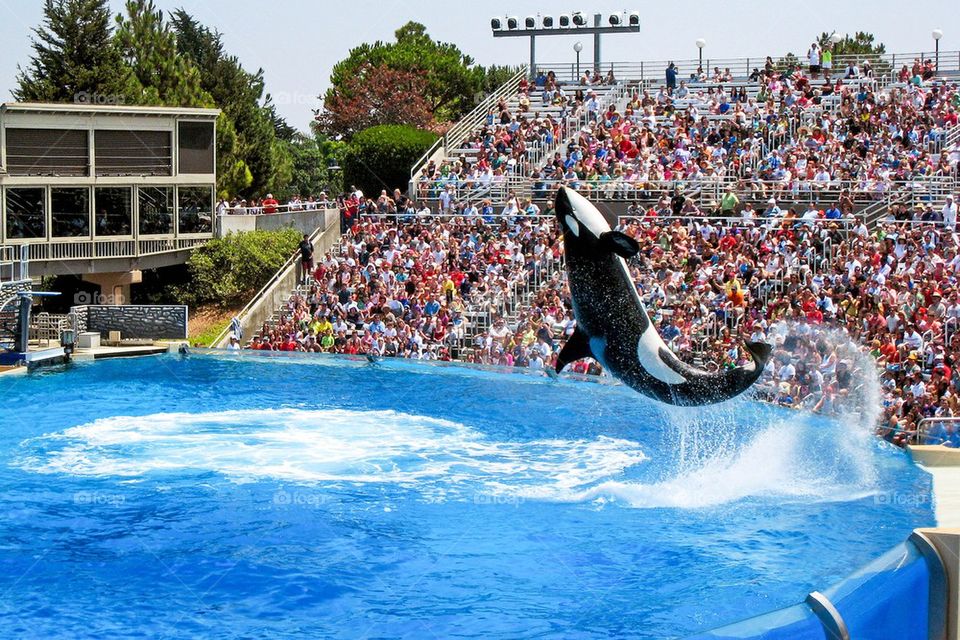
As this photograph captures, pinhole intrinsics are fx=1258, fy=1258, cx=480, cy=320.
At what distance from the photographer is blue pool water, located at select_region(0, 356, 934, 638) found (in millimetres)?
11438

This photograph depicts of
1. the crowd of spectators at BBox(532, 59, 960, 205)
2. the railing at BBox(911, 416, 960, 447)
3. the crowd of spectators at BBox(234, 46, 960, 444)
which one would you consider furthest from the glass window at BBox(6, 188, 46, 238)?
the railing at BBox(911, 416, 960, 447)

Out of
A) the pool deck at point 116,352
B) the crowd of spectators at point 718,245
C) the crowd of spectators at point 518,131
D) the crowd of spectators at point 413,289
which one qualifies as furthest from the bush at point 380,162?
the pool deck at point 116,352

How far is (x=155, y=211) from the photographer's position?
106ft

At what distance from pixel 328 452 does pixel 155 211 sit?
16840 millimetres

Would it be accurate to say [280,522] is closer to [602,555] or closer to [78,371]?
[602,555]

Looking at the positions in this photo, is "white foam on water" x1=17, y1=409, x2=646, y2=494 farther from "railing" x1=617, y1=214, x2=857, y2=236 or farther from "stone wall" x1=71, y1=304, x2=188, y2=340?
"railing" x1=617, y1=214, x2=857, y2=236

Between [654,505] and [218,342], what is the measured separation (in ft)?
50.1

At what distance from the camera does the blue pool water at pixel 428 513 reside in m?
11.4

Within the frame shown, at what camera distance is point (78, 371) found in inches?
961

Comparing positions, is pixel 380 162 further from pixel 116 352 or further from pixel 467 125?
pixel 116 352

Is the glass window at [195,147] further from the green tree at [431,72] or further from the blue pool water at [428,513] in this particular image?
the green tree at [431,72]

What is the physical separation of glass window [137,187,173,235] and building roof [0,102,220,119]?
6.46 feet

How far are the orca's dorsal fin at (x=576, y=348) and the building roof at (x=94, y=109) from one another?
20083mm

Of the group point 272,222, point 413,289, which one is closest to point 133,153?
point 272,222
